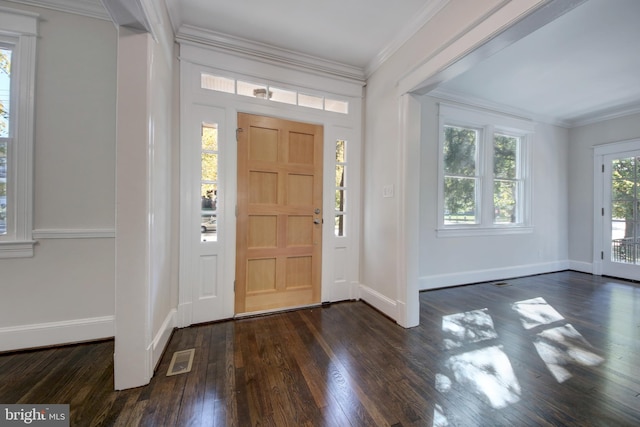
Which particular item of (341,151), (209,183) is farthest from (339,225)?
(209,183)

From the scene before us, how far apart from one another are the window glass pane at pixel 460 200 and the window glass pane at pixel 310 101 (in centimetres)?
216

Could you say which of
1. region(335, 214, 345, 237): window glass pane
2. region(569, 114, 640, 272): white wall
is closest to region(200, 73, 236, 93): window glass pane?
region(335, 214, 345, 237): window glass pane

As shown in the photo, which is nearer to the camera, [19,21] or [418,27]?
[19,21]

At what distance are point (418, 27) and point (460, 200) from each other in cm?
248

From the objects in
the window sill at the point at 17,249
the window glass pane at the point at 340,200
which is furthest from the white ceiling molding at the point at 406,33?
the window sill at the point at 17,249

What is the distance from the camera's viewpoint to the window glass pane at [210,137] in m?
2.45

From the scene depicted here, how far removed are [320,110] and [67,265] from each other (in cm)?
276

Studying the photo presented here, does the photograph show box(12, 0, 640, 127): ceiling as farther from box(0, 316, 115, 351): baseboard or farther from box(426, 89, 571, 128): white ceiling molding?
box(0, 316, 115, 351): baseboard

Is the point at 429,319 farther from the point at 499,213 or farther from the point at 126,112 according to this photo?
the point at 126,112

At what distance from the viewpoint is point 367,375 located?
1.69 metres

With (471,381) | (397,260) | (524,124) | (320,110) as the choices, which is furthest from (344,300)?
(524,124)

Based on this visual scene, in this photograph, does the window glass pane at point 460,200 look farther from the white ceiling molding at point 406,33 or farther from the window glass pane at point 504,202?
the white ceiling molding at point 406,33

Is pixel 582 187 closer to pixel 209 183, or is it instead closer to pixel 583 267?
pixel 583 267

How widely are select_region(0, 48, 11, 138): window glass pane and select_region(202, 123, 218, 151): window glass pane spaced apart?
139 centimetres
